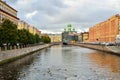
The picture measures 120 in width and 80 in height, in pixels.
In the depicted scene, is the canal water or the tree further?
the tree

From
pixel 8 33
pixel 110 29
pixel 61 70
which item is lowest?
pixel 61 70

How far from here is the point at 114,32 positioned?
13550cm

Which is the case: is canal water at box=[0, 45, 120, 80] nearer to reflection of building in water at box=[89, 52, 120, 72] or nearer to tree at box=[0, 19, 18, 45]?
reflection of building in water at box=[89, 52, 120, 72]

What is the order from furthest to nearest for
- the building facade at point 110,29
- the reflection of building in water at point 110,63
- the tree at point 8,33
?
the building facade at point 110,29
the tree at point 8,33
the reflection of building in water at point 110,63

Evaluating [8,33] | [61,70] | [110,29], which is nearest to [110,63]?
[61,70]

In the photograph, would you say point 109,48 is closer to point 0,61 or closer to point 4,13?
point 4,13

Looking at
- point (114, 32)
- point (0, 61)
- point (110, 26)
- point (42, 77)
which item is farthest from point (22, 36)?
point (110, 26)

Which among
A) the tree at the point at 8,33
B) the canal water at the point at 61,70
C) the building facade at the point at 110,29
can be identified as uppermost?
the building facade at the point at 110,29

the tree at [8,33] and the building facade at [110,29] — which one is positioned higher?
the building facade at [110,29]

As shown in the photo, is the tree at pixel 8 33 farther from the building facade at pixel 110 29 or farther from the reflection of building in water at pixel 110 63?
the building facade at pixel 110 29

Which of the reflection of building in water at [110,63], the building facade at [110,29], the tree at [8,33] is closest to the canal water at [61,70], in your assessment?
the reflection of building in water at [110,63]

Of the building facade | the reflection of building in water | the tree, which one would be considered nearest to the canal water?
the reflection of building in water

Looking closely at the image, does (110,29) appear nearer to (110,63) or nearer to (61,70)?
(110,63)

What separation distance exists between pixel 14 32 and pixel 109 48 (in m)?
33.3
